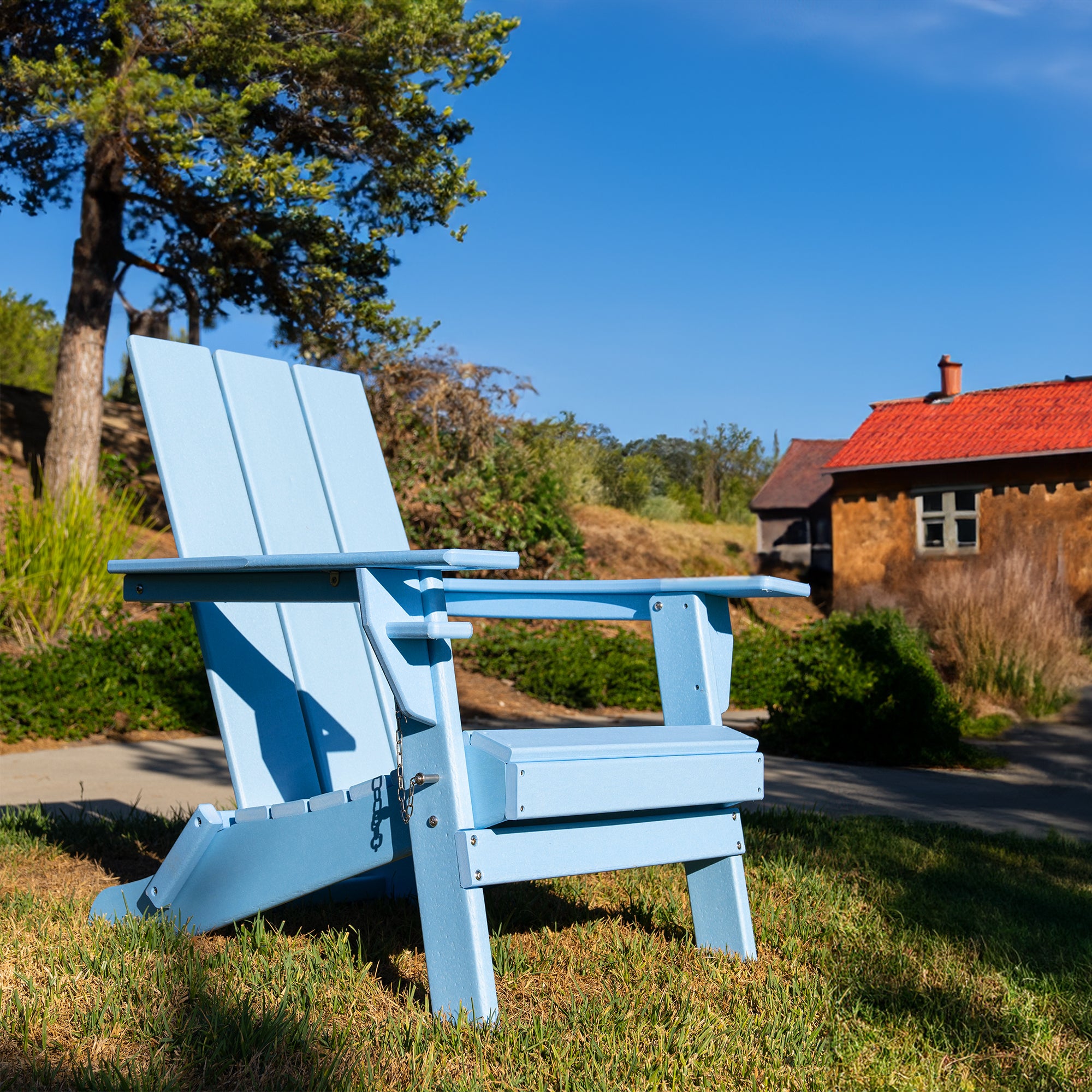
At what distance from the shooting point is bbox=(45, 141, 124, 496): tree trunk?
31.8ft

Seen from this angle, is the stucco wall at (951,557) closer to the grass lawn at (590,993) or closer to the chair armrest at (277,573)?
the grass lawn at (590,993)

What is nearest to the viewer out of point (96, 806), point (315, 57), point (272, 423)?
point (272, 423)

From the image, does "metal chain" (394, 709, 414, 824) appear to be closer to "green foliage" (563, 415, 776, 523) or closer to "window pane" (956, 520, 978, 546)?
"green foliage" (563, 415, 776, 523)

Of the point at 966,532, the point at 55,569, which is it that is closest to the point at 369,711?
the point at 55,569

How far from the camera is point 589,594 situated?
2.23m

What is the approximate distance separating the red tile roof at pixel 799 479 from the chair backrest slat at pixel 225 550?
2117 centimetres

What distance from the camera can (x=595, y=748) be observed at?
1838 millimetres

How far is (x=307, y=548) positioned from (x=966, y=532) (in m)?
15.2

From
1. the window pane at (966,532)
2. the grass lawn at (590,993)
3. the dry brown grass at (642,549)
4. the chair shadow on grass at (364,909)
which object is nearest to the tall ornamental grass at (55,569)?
the chair shadow on grass at (364,909)

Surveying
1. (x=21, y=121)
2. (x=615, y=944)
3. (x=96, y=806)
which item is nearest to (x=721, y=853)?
(x=615, y=944)

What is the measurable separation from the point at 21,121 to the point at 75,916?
8.88 m

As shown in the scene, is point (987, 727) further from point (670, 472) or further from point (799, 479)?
point (670, 472)

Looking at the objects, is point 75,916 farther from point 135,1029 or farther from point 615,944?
point 615,944

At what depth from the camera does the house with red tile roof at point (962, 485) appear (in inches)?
600
